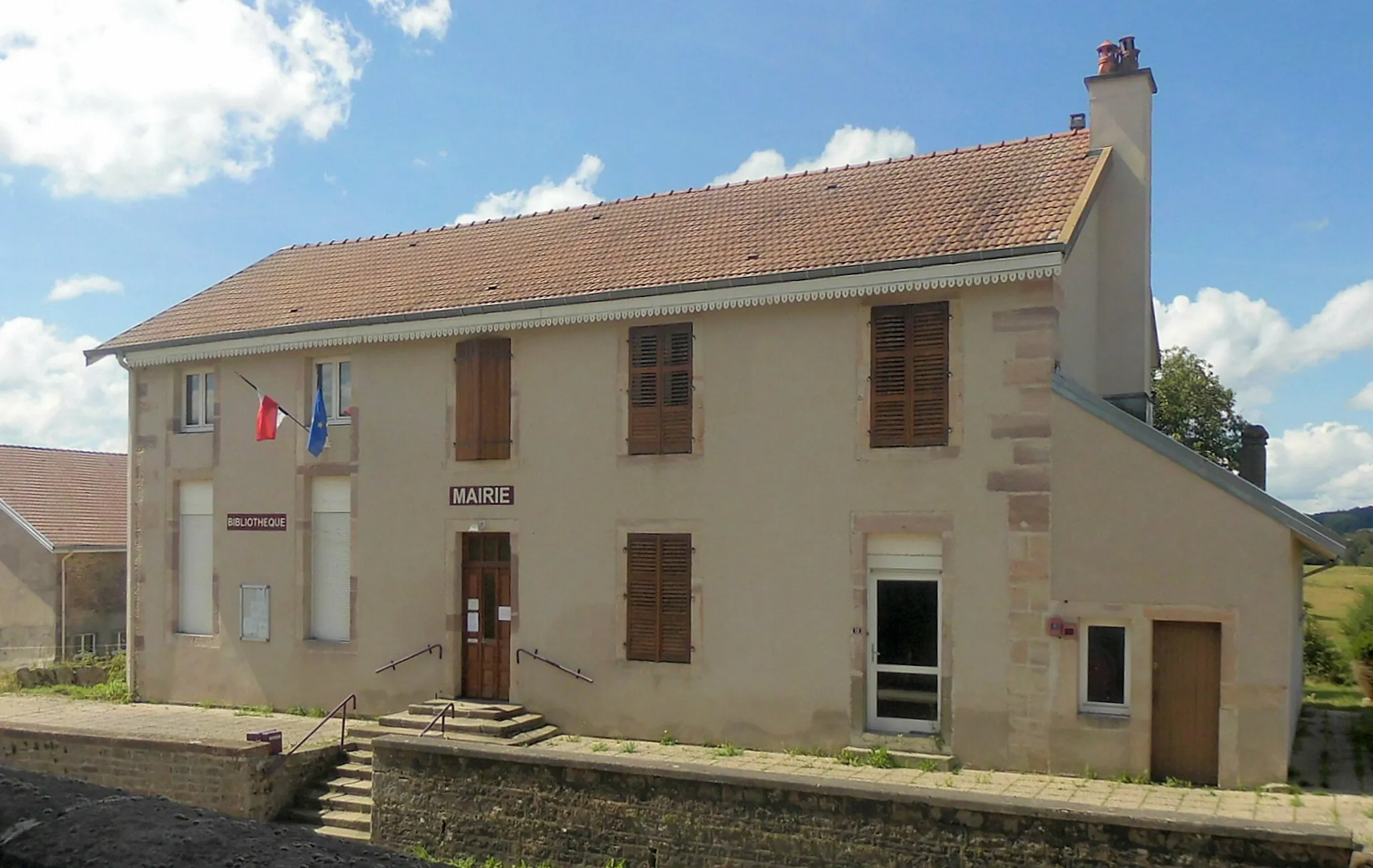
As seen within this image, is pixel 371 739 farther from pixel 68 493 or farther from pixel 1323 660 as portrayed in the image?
pixel 68 493

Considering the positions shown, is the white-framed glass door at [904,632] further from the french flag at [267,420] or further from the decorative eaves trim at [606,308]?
the french flag at [267,420]

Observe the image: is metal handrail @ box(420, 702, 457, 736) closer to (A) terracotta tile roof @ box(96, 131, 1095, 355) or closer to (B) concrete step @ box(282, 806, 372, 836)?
(B) concrete step @ box(282, 806, 372, 836)

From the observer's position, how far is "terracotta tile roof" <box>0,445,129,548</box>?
86.9ft

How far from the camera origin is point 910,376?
13.8 meters

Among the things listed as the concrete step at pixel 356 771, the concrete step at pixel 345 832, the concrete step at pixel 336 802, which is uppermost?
the concrete step at pixel 356 771

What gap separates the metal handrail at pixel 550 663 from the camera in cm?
1562

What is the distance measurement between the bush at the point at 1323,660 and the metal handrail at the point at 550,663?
13.0 m

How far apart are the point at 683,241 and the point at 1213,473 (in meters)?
7.39

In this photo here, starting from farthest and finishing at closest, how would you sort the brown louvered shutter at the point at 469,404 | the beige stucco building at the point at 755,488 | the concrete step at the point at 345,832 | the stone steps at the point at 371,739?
the brown louvered shutter at the point at 469,404 < the stone steps at the point at 371,739 < the concrete step at the point at 345,832 < the beige stucco building at the point at 755,488

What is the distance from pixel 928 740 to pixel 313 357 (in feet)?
34.6

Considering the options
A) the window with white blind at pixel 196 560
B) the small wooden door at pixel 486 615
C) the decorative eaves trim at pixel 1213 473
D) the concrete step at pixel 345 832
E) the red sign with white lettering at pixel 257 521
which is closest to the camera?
the decorative eaves trim at pixel 1213 473

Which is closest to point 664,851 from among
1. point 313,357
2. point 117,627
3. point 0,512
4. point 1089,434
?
point 1089,434

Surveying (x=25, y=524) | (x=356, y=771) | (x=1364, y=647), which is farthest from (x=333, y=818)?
(x=25, y=524)

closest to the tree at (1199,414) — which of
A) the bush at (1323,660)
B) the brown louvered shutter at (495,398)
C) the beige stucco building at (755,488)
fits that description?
the bush at (1323,660)
